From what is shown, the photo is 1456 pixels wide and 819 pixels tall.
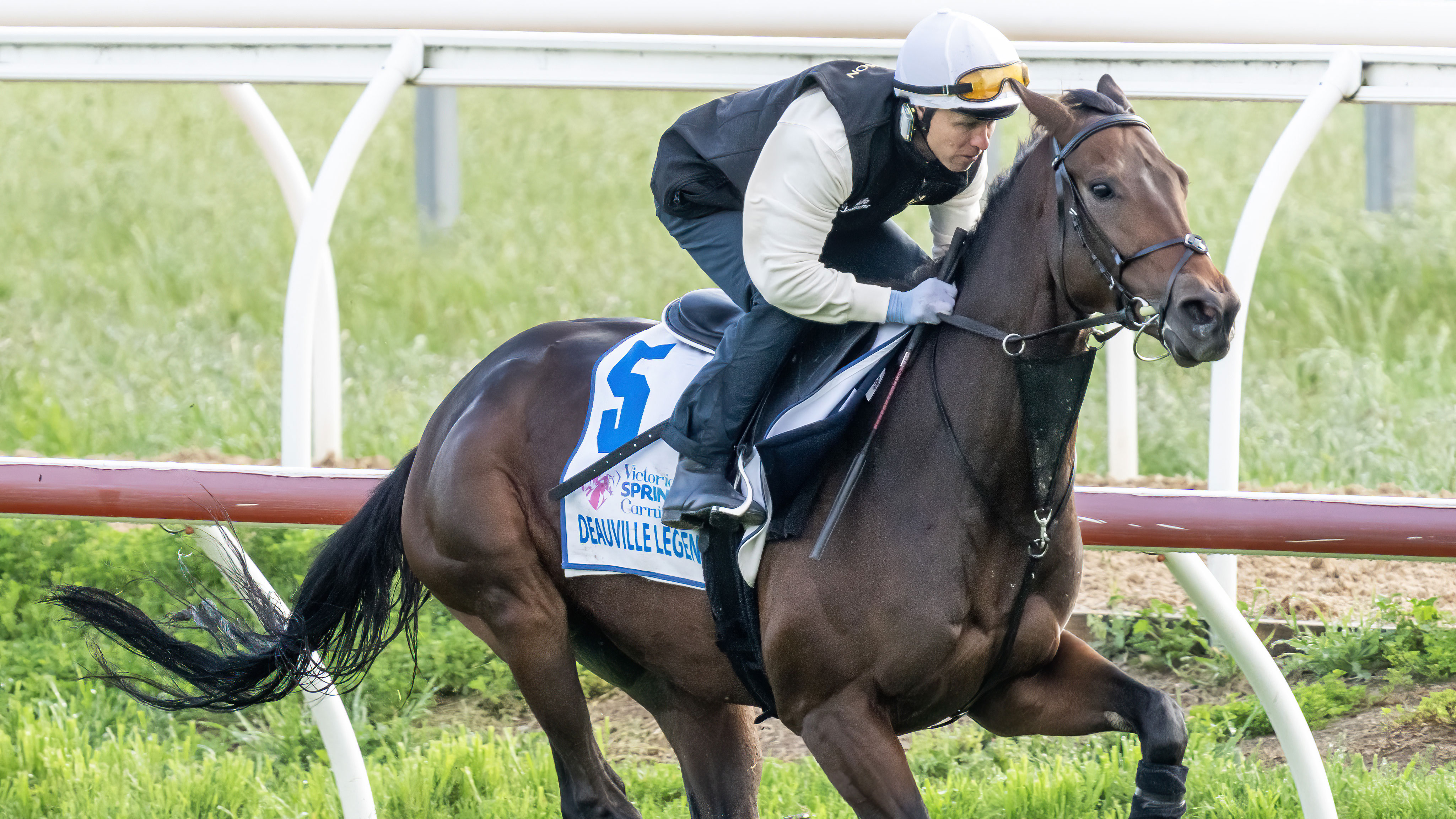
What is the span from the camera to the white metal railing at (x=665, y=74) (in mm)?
3553

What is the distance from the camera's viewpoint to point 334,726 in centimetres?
373

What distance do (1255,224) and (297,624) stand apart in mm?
2393

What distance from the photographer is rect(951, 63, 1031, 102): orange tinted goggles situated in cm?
267

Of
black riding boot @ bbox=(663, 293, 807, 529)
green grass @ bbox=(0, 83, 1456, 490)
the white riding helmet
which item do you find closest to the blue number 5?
black riding boot @ bbox=(663, 293, 807, 529)

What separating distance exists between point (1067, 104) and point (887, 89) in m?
0.33

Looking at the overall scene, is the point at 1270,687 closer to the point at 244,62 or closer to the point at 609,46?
the point at 609,46

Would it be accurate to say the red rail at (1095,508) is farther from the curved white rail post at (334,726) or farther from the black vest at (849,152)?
the black vest at (849,152)

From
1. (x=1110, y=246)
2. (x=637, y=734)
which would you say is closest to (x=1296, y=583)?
(x=637, y=734)

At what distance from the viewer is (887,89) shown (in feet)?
9.12

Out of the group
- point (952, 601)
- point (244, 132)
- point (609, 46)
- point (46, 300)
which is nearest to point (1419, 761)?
point (952, 601)

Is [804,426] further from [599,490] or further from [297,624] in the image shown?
[297,624]

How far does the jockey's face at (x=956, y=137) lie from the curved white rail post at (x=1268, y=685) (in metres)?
1.03

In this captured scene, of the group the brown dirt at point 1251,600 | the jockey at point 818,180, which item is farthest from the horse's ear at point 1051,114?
the brown dirt at point 1251,600

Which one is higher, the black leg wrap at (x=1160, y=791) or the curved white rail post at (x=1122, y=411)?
the curved white rail post at (x=1122, y=411)
